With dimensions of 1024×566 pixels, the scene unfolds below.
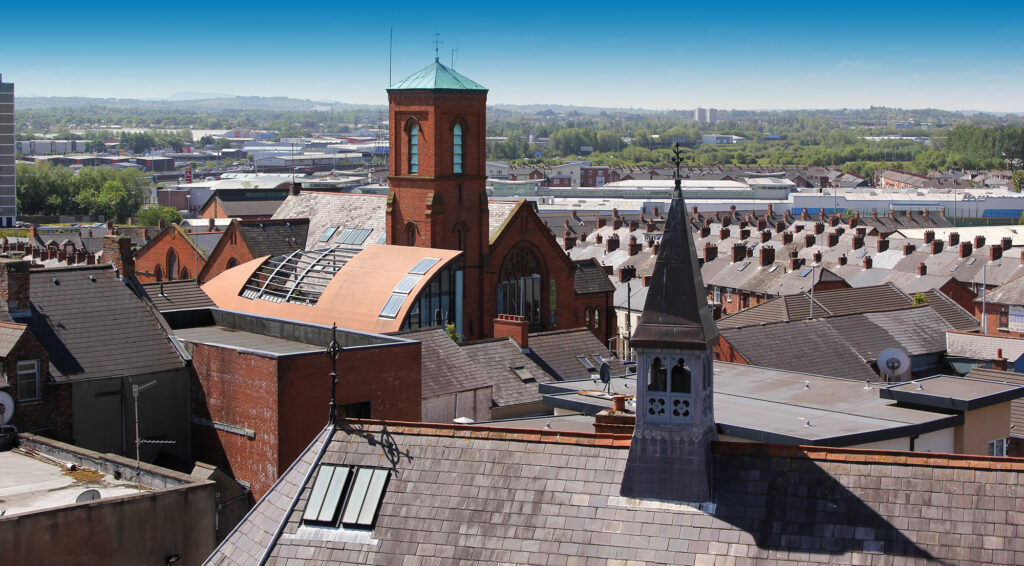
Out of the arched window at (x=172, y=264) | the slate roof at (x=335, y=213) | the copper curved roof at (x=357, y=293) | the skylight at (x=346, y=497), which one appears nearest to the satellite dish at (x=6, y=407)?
the skylight at (x=346, y=497)

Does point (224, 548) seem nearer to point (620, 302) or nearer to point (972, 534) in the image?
point (972, 534)

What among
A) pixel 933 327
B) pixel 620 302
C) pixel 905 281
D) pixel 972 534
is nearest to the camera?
pixel 972 534

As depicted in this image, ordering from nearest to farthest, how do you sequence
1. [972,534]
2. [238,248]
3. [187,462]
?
[972,534] → [187,462] → [238,248]

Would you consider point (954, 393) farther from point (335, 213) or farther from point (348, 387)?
point (335, 213)

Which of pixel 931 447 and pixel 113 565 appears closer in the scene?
pixel 113 565

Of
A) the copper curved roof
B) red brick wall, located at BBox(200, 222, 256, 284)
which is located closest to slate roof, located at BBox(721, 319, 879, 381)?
the copper curved roof

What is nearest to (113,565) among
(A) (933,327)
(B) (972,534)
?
(B) (972,534)

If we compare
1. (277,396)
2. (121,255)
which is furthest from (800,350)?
(121,255)
